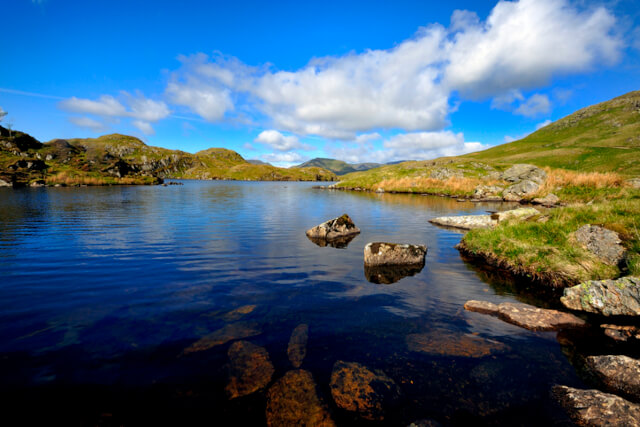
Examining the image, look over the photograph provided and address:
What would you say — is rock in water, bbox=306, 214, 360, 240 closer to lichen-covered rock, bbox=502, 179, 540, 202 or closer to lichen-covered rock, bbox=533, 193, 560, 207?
lichen-covered rock, bbox=533, 193, 560, 207

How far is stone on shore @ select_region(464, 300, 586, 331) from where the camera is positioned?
9602 mm

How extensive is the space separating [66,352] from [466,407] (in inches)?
440

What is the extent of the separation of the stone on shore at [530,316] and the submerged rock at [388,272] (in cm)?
424

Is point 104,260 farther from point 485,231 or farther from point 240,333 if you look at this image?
point 485,231

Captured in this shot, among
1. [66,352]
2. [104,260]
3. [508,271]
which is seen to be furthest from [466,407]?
[104,260]

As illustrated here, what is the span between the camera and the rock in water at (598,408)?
5.35 m

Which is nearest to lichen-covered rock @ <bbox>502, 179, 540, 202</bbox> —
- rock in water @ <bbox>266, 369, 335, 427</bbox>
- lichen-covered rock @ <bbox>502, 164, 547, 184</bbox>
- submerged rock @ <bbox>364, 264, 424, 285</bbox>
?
lichen-covered rock @ <bbox>502, 164, 547, 184</bbox>

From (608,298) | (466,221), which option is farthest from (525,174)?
(608,298)

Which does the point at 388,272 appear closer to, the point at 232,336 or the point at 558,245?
the point at 558,245

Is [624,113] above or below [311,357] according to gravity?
above

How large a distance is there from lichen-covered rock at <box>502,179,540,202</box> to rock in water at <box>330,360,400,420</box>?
2645 inches

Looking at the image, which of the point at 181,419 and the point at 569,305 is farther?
the point at 569,305

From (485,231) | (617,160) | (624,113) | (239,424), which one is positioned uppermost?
(624,113)

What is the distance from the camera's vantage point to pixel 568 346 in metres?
8.39
